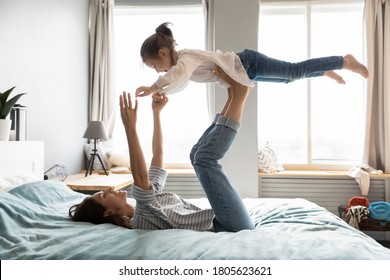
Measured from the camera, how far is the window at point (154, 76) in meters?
4.13

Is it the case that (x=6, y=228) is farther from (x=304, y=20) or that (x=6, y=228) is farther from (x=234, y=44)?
(x=304, y=20)

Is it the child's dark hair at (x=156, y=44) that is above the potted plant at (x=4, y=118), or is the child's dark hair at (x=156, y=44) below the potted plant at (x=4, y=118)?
above

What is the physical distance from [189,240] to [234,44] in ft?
8.74

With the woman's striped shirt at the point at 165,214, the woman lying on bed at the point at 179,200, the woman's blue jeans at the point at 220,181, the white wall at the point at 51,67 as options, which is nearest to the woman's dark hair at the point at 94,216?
the woman lying on bed at the point at 179,200

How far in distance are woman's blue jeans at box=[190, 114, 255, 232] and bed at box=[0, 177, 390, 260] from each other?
12 cm

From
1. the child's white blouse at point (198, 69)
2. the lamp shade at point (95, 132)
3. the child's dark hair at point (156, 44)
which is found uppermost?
the child's dark hair at point (156, 44)

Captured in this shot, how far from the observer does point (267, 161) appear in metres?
3.72

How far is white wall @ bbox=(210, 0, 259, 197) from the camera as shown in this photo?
3.43 meters

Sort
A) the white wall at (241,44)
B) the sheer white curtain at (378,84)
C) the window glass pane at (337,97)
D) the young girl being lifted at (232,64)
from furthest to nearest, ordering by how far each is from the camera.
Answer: the window glass pane at (337,97) < the sheer white curtain at (378,84) < the white wall at (241,44) < the young girl being lifted at (232,64)

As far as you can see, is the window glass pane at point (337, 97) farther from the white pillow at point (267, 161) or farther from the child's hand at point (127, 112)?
the child's hand at point (127, 112)

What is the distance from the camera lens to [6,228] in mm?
1256

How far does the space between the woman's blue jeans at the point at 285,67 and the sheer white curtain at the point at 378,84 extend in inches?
92.5

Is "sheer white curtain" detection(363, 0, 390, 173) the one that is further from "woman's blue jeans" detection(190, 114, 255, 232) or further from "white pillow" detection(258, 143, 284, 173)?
"woman's blue jeans" detection(190, 114, 255, 232)
